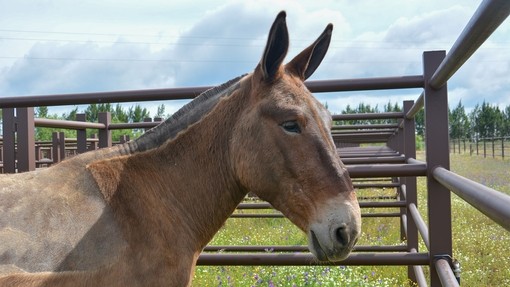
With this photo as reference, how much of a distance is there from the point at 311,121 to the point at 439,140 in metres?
0.89

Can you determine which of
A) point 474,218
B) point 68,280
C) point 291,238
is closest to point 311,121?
point 68,280

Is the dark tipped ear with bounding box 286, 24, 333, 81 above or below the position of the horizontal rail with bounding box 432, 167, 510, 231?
above

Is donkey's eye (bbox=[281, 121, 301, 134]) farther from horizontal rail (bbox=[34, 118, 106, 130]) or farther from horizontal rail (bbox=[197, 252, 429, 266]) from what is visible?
horizontal rail (bbox=[34, 118, 106, 130])

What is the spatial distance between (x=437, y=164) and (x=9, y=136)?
3064 mm

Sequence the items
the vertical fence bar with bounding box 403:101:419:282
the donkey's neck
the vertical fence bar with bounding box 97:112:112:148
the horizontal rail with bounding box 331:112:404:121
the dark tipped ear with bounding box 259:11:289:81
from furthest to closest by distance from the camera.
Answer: the horizontal rail with bounding box 331:112:404:121 < the vertical fence bar with bounding box 403:101:419:282 < the vertical fence bar with bounding box 97:112:112:148 < the donkey's neck < the dark tipped ear with bounding box 259:11:289:81

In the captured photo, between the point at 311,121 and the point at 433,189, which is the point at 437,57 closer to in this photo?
the point at 433,189

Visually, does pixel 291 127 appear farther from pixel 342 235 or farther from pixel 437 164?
pixel 437 164

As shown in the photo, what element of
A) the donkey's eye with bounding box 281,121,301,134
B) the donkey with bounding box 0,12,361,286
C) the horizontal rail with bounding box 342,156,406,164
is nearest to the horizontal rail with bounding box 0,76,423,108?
the donkey with bounding box 0,12,361,286

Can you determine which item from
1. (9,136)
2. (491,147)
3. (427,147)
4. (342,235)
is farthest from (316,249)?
(491,147)

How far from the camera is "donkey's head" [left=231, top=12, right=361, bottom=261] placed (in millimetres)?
2223

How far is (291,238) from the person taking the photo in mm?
7883

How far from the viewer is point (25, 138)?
3568mm

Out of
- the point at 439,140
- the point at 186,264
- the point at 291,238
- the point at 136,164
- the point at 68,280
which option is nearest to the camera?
the point at 68,280

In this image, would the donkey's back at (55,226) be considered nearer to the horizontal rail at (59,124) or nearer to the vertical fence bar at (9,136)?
the vertical fence bar at (9,136)
